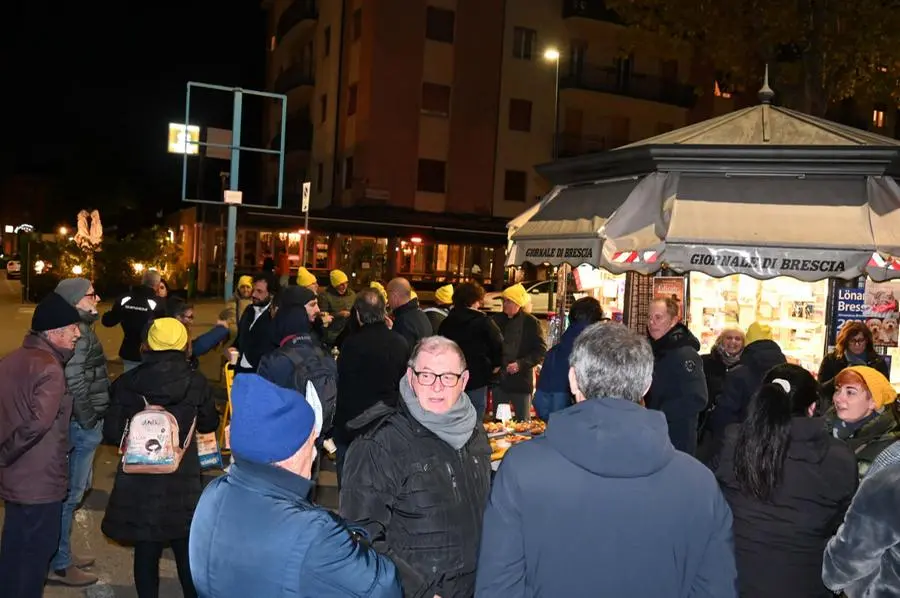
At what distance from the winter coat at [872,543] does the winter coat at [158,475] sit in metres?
3.20

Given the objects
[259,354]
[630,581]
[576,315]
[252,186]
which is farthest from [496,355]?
[252,186]

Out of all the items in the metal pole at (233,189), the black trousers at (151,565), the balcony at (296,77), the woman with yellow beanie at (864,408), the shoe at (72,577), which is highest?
the balcony at (296,77)

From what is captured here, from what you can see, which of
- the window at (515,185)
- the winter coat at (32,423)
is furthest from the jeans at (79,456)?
the window at (515,185)

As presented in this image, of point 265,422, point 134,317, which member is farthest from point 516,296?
point 265,422

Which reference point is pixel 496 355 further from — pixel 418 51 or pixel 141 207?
pixel 141 207

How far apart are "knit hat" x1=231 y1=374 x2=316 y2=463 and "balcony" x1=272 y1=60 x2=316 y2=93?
118 feet

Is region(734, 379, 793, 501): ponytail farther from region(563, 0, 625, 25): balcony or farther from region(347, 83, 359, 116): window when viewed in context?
region(563, 0, 625, 25): balcony

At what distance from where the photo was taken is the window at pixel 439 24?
104 ft

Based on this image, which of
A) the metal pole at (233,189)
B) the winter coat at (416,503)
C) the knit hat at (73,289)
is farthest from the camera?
the metal pole at (233,189)

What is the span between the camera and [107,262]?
26016mm

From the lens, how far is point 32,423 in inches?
166

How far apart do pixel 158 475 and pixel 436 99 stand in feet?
97.6

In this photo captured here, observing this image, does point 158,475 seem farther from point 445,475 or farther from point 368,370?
point 445,475

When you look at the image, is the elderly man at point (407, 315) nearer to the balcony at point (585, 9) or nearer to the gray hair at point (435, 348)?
the gray hair at point (435, 348)
